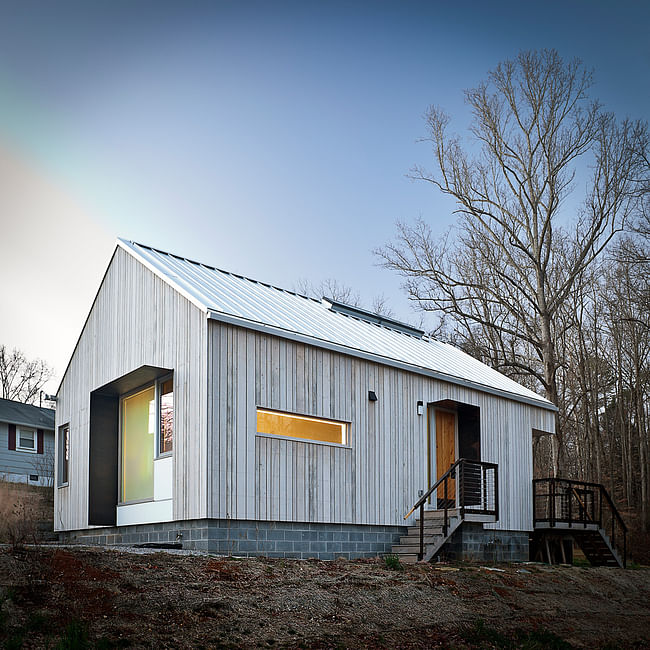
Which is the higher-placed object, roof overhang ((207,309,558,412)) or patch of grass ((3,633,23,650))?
roof overhang ((207,309,558,412))

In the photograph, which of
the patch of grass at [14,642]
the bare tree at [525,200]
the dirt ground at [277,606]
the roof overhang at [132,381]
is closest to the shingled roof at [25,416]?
the roof overhang at [132,381]

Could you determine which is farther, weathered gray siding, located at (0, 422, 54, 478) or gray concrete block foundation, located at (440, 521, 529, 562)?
weathered gray siding, located at (0, 422, 54, 478)

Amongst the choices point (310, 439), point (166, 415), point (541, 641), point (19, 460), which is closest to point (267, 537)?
point (310, 439)

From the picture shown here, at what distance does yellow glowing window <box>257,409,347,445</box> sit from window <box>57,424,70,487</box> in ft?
20.0

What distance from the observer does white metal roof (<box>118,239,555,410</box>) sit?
11.7 metres

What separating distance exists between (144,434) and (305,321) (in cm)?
355

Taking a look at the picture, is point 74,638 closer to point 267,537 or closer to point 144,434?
point 267,537

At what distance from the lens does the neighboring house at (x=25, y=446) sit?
26.4m

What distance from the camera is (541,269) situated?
80.8 feet

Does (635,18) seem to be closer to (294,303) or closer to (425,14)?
(425,14)

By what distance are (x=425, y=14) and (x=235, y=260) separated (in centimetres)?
1223

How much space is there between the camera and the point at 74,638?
531 cm

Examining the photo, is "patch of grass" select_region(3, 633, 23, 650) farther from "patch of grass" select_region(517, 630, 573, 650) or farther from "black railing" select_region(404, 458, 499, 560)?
"black railing" select_region(404, 458, 499, 560)

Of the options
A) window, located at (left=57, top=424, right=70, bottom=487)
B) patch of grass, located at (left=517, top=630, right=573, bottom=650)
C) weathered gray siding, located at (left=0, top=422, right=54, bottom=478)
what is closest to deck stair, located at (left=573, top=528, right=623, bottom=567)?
patch of grass, located at (left=517, top=630, right=573, bottom=650)
